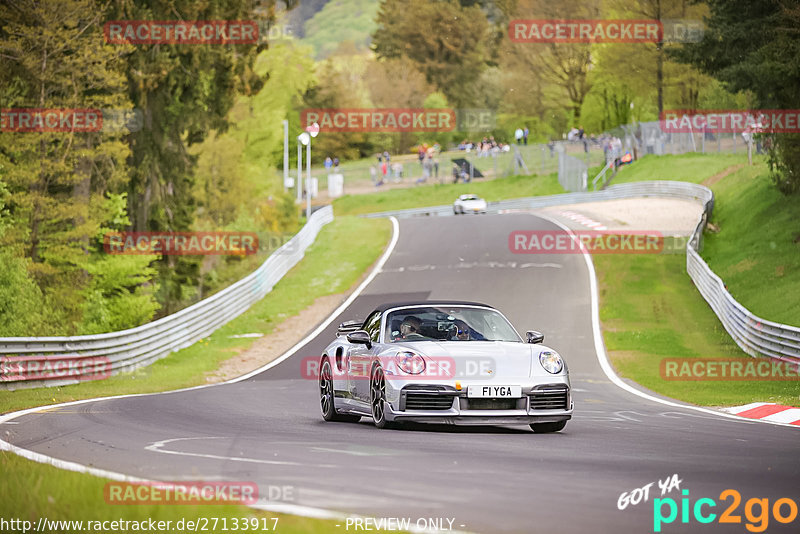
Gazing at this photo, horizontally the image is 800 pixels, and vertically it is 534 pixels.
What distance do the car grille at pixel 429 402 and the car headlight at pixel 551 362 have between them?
3.68 feet

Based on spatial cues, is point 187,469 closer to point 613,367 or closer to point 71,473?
point 71,473

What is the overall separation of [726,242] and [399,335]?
34579mm

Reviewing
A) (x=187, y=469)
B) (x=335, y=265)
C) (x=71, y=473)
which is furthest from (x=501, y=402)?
(x=335, y=265)

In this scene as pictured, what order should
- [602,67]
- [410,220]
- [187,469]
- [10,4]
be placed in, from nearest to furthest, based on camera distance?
[187,469] → [10,4] → [410,220] → [602,67]

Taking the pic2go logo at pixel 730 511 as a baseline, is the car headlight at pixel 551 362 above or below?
above

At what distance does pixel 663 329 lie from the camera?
A: 31.9m

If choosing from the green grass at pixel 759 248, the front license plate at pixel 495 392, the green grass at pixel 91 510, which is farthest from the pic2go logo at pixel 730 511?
the green grass at pixel 759 248

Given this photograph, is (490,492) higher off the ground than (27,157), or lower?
lower

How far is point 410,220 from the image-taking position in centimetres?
5972

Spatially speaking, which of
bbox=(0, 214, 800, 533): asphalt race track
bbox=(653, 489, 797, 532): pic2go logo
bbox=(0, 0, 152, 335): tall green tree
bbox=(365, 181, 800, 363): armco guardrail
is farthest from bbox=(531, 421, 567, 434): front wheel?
bbox=(0, 0, 152, 335): tall green tree

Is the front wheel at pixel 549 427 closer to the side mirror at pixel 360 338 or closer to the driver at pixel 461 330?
the driver at pixel 461 330

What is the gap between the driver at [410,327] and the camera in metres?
12.8

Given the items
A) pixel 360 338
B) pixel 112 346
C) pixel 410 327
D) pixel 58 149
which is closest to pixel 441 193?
pixel 58 149

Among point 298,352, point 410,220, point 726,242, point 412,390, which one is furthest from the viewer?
point 410,220
